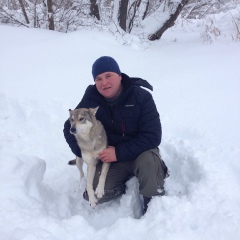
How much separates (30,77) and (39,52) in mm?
939

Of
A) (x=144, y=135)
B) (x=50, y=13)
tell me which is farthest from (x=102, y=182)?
(x=50, y=13)

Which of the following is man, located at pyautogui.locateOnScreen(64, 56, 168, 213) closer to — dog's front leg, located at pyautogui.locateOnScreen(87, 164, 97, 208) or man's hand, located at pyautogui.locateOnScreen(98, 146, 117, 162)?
man's hand, located at pyautogui.locateOnScreen(98, 146, 117, 162)

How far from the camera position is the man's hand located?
114 inches

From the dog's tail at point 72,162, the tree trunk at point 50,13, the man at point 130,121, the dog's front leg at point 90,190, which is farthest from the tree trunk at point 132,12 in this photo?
the dog's front leg at point 90,190

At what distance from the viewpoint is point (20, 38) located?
21.7 feet

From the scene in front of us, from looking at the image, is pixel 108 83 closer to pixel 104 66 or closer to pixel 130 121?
pixel 104 66

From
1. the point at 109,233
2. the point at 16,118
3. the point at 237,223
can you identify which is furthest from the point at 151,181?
the point at 16,118

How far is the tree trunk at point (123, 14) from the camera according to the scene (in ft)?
26.2

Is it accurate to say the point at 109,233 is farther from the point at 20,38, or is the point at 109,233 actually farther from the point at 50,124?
the point at 20,38

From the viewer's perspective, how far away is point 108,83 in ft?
9.03

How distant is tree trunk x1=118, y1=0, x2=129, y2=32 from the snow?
Result: 1.13 m

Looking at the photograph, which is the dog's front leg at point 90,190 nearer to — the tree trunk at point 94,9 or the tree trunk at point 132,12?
the tree trunk at point 132,12

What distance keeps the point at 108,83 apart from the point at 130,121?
1.42ft

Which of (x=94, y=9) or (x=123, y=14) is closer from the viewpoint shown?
(x=123, y=14)
